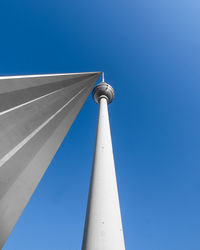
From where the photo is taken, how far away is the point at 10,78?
29.2 feet

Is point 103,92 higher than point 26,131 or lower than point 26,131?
higher

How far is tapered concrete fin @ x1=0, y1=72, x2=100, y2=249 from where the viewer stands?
32.3ft

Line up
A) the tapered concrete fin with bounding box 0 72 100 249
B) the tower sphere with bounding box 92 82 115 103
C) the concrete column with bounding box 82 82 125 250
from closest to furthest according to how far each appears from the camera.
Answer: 1. the concrete column with bounding box 82 82 125 250
2. the tapered concrete fin with bounding box 0 72 100 249
3. the tower sphere with bounding box 92 82 115 103

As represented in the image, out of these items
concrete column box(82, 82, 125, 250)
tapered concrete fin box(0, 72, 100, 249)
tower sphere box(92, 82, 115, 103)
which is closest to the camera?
concrete column box(82, 82, 125, 250)

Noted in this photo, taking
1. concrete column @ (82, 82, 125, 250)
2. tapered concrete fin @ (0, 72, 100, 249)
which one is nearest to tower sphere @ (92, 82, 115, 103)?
tapered concrete fin @ (0, 72, 100, 249)

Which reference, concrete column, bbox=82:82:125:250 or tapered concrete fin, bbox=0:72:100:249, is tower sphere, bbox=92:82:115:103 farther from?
concrete column, bbox=82:82:125:250

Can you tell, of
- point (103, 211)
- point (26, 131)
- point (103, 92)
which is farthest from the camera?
point (103, 92)

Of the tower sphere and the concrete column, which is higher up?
the tower sphere

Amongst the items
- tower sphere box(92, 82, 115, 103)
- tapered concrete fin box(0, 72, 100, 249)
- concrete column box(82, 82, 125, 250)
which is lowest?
concrete column box(82, 82, 125, 250)

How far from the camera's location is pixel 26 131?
11.5 meters

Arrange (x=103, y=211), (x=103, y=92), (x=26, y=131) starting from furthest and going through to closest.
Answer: (x=103, y=92), (x=26, y=131), (x=103, y=211)

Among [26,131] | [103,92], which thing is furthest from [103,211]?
[103,92]

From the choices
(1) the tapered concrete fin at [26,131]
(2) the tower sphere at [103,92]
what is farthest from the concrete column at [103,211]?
(2) the tower sphere at [103,92]

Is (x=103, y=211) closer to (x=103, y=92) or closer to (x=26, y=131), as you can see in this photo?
(x=26, y=131)
